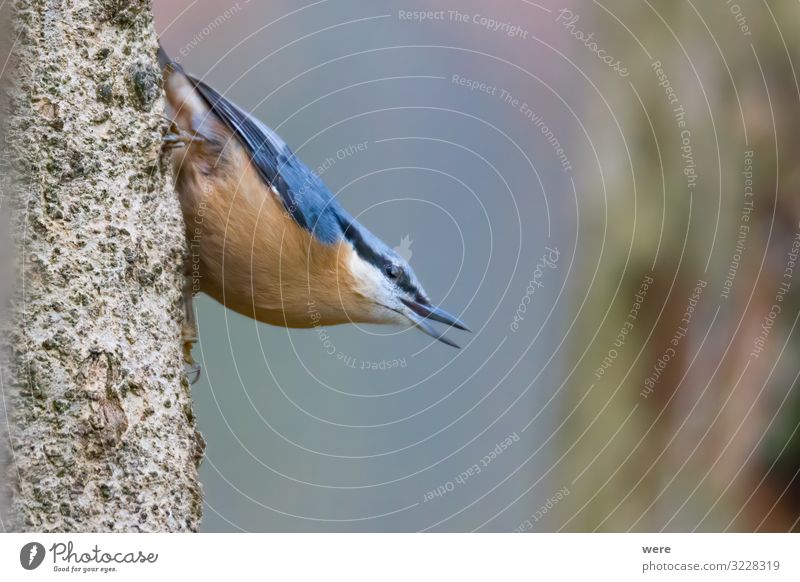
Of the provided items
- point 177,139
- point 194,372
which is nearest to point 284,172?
point 177,139

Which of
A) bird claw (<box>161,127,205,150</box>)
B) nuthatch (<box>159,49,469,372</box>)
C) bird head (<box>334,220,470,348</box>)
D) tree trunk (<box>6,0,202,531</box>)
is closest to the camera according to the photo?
tree trunk (<box>6,0,202,531</box>)

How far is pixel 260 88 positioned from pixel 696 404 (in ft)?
4.85

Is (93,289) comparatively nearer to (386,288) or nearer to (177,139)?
(177,139)

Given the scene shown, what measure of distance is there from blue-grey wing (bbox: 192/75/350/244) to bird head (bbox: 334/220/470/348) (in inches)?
2.9

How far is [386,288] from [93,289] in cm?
82

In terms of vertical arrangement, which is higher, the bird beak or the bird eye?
the bird eye

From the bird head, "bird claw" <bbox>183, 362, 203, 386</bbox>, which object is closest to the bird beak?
the bird head

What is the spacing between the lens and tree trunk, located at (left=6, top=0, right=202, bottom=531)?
134 cm

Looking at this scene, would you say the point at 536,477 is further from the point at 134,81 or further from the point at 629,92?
the point at 134,81

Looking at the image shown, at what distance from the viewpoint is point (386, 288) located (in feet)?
6.90

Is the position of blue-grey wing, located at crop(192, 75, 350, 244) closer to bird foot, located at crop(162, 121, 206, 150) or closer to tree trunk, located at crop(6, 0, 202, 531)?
bird foot, located at crop(162, 121, 206, 150)

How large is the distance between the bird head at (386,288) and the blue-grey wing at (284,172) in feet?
0.24
